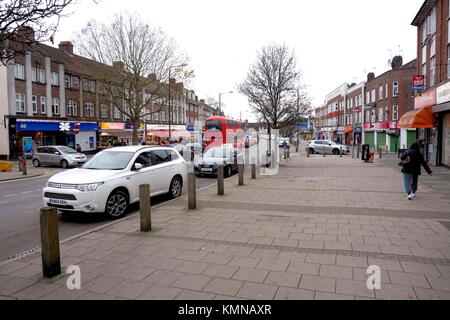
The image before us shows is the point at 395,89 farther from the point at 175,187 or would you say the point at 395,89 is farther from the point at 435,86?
the point at 175,187

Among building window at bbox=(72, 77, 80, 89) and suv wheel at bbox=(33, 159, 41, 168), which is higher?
building window at bbox=(72, 77, 80, 89)

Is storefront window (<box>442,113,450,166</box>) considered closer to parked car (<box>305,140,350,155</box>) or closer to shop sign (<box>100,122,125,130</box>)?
parked car (<box>305,140,350,155</box>)

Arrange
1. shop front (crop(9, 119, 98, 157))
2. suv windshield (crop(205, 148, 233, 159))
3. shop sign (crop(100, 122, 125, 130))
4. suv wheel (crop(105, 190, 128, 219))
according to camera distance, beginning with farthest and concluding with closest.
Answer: shop sign (crop(100, 122, 125, 130)), shop front (crop(9, 119, 98, 157)), suv windshield (crop(205, 148, 233, 159)), suv wheel (crop(105, 190, 128, 219))

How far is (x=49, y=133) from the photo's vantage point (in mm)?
34312

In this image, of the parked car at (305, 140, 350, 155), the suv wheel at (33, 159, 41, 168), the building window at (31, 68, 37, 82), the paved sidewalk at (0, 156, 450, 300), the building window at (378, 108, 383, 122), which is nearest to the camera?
the paved sidewalk at (0, 156, 450, 300)

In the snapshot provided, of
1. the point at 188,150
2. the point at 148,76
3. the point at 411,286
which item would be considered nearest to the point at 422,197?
the point at 411,286

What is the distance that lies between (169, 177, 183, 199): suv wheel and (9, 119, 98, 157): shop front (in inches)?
861

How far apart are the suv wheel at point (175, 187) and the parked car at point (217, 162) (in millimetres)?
5031

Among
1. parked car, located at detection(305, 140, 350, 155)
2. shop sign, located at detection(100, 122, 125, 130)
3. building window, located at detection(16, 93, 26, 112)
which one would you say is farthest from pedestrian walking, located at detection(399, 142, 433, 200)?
shop sign, located at detection(100, 122, 125, 130)

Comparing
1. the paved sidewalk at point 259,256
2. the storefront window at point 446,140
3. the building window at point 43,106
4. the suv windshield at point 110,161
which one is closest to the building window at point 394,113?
the storefront window at point 446,140

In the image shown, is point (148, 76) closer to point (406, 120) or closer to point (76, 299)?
point (406, 120)

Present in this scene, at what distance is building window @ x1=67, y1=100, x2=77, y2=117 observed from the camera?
120ft

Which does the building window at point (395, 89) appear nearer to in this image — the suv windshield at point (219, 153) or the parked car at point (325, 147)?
the parked car at point (325, 147)
